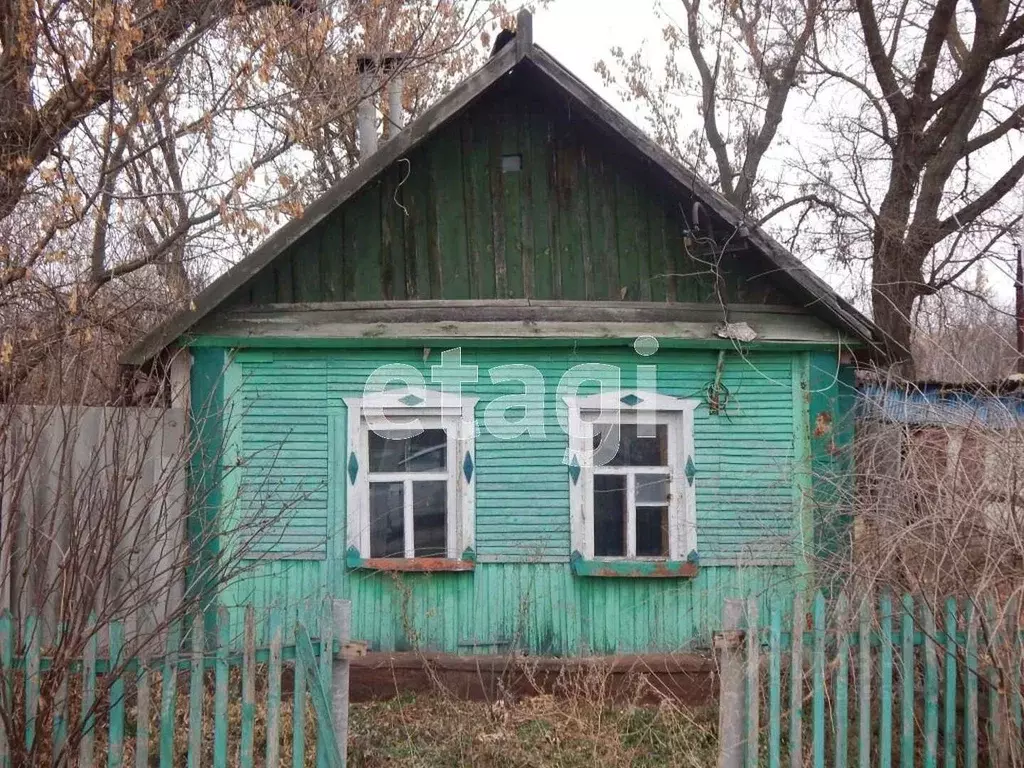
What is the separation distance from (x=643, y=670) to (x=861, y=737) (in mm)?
2648

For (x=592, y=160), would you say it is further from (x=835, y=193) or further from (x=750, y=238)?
(x=835, y=193)

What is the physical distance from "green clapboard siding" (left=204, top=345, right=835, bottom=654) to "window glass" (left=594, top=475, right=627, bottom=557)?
239 millimetres

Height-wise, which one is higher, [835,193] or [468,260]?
[835,193]

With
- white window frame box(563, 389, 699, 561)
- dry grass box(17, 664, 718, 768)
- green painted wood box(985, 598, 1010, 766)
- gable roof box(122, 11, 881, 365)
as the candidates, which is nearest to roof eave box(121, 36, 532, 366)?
gable roof box(122, 11, 881, 365)

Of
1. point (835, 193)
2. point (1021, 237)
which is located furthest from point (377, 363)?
point (1021, 237)

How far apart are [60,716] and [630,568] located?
3987mm

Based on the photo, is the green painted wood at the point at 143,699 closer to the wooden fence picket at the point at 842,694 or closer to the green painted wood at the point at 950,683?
the wooden fence picket at the point at 842,694

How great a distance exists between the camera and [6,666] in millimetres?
3910

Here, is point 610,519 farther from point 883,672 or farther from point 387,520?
point 883,672

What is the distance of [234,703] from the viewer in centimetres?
621

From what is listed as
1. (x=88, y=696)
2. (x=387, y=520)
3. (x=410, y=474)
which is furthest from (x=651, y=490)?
(x=88, y=696)

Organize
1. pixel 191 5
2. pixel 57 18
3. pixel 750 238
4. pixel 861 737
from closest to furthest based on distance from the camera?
pixel 861 737
pixel 57 18
pixel 750 238
pixel 191 5

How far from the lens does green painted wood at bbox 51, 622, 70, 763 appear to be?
386 centimetres

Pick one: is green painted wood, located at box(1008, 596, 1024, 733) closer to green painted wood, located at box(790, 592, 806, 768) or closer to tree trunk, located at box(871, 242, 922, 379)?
green painted wood, located at box(790, 592, 806, 768)
